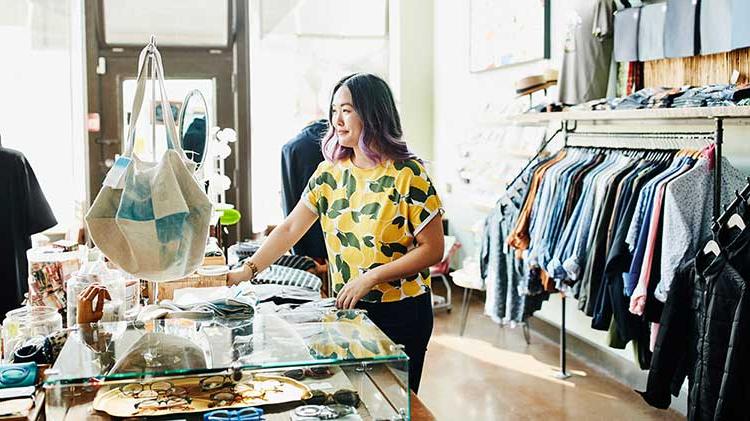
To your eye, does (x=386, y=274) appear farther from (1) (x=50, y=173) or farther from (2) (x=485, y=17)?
(1) (x=50, y=173)

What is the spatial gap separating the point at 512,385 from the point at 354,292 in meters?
2.52

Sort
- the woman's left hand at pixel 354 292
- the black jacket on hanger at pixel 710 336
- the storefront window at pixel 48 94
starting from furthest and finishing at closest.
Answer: the storefront window at pixel 48 94 → the black jacket on hanger at pixel 710 336 → the woman's left hand at pixel 354 292

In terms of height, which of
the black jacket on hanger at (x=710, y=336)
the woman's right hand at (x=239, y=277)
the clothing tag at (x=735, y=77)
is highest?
the clothing tag at (x=735, y=77)

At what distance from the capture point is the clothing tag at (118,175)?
5.89 ft

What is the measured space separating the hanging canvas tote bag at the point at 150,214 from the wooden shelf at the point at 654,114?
2.19 m

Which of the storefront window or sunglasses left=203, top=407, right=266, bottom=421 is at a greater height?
the storefront window

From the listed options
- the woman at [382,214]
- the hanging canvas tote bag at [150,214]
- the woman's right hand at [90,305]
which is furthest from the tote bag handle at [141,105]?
the woman at [382,214]

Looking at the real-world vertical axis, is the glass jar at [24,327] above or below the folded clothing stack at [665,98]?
below

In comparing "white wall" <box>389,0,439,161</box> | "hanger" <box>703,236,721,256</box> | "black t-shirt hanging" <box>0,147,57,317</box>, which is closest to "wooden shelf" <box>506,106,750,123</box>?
"hanger" <box>703,236,721,256</box>

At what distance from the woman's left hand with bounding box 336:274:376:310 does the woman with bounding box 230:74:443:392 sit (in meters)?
0.11

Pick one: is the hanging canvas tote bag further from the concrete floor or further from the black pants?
the concrete floor

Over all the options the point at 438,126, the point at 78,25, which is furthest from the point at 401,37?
the point at 78,25

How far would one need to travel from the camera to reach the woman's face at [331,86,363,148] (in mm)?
2551

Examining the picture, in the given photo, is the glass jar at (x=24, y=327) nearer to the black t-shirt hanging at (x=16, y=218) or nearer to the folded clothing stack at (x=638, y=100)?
the black t-shirt hanging at (x=16, y=218)
